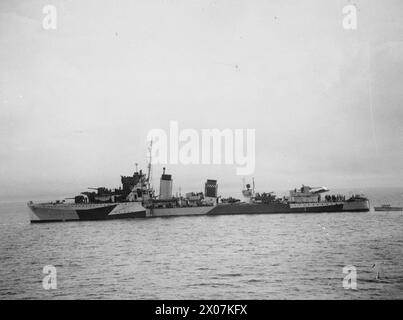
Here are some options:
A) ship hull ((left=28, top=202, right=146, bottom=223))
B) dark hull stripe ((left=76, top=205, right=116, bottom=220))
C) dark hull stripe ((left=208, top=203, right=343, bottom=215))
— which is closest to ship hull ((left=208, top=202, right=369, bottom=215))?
dark hull stripe ((left=208, top=203, right=343, bottom=215))

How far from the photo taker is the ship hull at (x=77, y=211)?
40219 mm

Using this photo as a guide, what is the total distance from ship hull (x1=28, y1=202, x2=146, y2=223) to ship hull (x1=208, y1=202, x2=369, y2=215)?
11205 mm

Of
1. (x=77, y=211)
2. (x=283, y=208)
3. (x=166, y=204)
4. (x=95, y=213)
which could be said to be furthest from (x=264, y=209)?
(x=77, y=211)

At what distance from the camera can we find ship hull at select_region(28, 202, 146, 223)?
4022 centimetres

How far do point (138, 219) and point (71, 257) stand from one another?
69.5 ft

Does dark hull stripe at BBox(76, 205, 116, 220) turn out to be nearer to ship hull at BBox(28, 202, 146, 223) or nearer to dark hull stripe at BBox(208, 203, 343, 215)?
ship hull at BBox(28, 202, 146, 223)

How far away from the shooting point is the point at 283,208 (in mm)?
45125

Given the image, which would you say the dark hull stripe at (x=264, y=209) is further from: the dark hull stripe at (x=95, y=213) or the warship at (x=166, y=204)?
the dark hull stripe at (x=95, y=213)

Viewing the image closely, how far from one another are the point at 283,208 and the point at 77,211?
78.5ft

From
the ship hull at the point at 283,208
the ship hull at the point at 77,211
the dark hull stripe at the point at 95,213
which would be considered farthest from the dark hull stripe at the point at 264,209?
the dark hull stripe at the point at 95,213

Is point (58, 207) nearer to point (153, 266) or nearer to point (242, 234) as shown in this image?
point (242, 234)

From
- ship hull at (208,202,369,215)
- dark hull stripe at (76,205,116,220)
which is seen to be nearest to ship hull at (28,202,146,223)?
dark hull stripe at (76,205,116,220)

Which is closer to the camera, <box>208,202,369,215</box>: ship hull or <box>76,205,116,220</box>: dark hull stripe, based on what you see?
<box>76,205,116,220</box>: dark hull stripe
